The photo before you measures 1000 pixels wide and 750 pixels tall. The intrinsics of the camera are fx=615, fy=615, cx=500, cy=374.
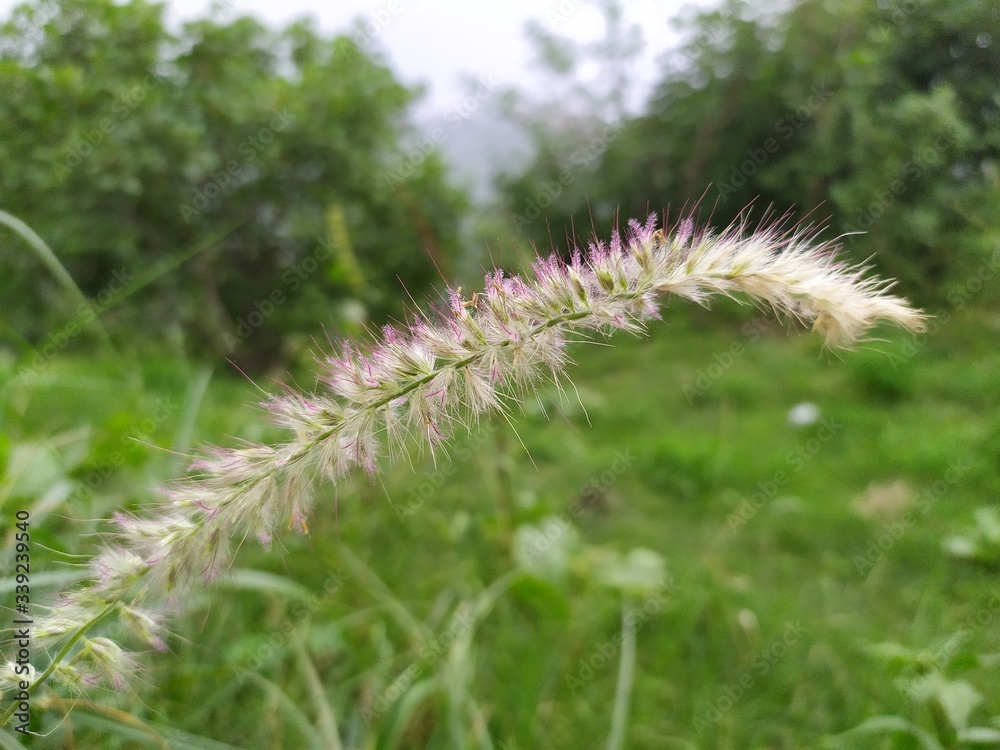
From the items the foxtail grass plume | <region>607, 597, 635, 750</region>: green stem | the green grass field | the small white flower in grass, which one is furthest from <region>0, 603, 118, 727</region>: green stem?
Result: the small white flower in grass

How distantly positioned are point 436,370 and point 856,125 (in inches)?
66.0

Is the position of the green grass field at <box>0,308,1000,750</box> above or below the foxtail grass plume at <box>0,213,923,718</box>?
below

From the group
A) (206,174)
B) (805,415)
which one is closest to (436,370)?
(805,415)

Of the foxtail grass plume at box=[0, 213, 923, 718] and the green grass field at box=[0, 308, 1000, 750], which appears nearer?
the foxtail grass plume at box=[0, 213, 923, 718]

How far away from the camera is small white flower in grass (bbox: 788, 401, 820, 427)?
2.55 m

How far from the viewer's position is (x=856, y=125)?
70.4 inches

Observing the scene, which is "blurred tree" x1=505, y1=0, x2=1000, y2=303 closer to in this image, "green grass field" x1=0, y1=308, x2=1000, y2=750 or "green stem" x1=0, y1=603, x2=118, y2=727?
"green grass field" x1=0, y1=308, x2=1000, y2=750

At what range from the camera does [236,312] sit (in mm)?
3871

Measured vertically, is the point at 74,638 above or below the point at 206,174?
below

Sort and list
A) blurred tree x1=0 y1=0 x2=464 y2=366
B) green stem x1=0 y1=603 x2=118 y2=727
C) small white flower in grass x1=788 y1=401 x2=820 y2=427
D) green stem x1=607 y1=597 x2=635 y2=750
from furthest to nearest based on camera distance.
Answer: small white flower in grass x1=788 y1=401 x2=820 y2=427
blurred tree x1=0 y1=0 x2=464 y2=366
green stem x1=607 y1=597 x2=635 y2=750
green stem x1=0 y1=603 x2=118 y2=727

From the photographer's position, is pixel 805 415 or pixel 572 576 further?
pixel 805 415

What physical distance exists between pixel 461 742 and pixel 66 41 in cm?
215

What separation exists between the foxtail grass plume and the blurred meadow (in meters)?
0.08

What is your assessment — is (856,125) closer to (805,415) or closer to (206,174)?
(805,415)
